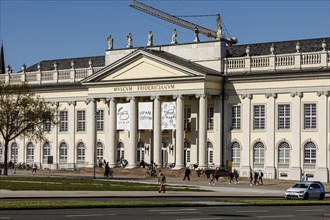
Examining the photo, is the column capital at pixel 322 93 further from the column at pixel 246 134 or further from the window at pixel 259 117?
the column at pixel 246 134

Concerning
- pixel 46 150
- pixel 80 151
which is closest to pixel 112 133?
pixel 80 151

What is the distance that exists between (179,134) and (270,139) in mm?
9887

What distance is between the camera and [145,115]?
9275 centimetres

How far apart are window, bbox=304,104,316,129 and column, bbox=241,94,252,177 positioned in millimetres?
6705

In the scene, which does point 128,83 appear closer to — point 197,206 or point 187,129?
point 187,129

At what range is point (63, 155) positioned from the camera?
346ft

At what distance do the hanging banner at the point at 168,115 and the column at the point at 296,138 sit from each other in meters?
13.3

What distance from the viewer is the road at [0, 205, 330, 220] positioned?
3234 centimetres

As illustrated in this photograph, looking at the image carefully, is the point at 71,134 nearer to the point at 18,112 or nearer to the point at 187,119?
the point at 18,112

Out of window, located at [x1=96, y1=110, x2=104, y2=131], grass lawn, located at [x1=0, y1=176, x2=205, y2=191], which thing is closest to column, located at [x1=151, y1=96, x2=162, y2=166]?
window, located at [x1=96, y1=110, x2=104, y2=131]

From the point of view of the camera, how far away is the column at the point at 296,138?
83125 millimetres

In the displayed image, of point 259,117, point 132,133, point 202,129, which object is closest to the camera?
point 259,117

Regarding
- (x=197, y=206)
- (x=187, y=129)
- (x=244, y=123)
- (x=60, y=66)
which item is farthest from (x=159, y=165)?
(x=197, y=206)

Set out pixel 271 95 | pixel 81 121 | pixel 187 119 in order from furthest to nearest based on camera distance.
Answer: pixel 81 121
pixel 187 119
pixel 271 95
